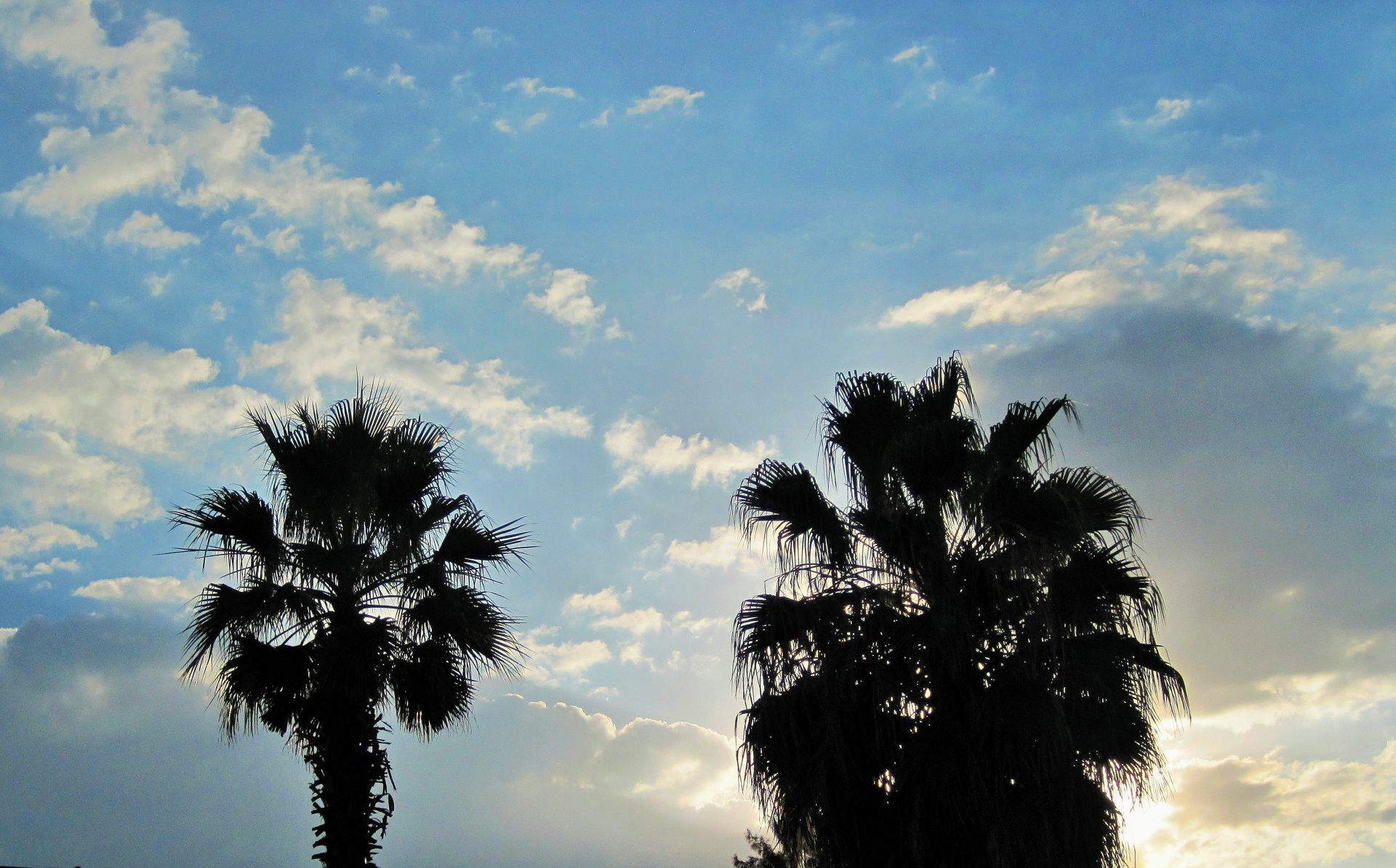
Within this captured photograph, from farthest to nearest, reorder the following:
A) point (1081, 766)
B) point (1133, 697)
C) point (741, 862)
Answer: point (741, 862)
point (1133, 697)
point (1081, 766)

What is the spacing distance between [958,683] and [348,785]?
23.4ft

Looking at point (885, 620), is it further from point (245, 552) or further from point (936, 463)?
point (245, 552)

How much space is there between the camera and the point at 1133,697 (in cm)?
1215

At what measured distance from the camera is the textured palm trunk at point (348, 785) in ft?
40.4

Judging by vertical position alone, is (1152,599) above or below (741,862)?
above

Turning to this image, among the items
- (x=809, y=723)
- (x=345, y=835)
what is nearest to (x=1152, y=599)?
(x=809, y=723)

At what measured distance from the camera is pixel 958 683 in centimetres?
1181

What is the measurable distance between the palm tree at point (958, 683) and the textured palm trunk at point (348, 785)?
14.6 ft

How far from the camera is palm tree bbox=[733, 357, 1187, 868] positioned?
11.0 meters

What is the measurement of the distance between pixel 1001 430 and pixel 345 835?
9.19m

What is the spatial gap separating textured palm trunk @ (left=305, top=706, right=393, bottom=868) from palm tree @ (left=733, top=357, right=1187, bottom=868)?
4456 millimetres

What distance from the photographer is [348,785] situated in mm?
12523

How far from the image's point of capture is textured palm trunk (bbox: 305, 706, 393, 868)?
1231 cm

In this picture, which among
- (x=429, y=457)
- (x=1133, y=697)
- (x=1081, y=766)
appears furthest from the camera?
(x=429, y=457)
